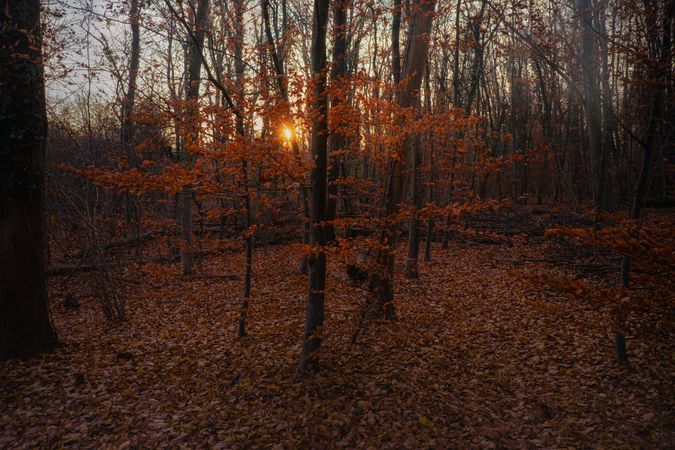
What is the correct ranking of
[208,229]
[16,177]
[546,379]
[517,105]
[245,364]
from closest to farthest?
[546,379] < [16,177] < [245,364] < [208,229] < [517,105]

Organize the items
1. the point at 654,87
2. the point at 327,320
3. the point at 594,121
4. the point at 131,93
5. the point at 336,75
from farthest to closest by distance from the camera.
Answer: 1. the point at 131,93
2. the point at 594,121
3. the point at 336,75
4. the point at 327,320
5. the point at 654,87

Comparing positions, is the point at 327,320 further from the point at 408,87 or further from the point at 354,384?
the point at 408,87

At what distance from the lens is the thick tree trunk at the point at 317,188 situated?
4.53 meters

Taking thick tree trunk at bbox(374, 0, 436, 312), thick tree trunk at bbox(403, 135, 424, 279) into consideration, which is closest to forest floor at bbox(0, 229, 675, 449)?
thick tree trunk at bbox(374, 0, 436, 312)

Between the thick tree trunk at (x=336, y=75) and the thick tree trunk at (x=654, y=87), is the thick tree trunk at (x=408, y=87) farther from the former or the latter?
the thick tree trunk at (x=654, y=87)

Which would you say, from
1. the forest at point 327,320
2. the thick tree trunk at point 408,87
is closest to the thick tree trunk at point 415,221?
the forest at point 327,320

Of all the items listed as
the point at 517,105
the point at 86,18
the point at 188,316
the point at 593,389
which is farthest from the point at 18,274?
the point at 517,105

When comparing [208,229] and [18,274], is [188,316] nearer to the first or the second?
[18,274]

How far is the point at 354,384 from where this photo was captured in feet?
16.7

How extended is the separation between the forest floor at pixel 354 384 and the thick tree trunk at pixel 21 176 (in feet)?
2.12

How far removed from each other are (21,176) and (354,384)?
215 inches

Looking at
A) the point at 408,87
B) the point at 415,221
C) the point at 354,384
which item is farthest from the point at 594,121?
the point at 354,384

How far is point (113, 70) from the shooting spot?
8250 mm

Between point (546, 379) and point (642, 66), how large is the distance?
3.90 meters
